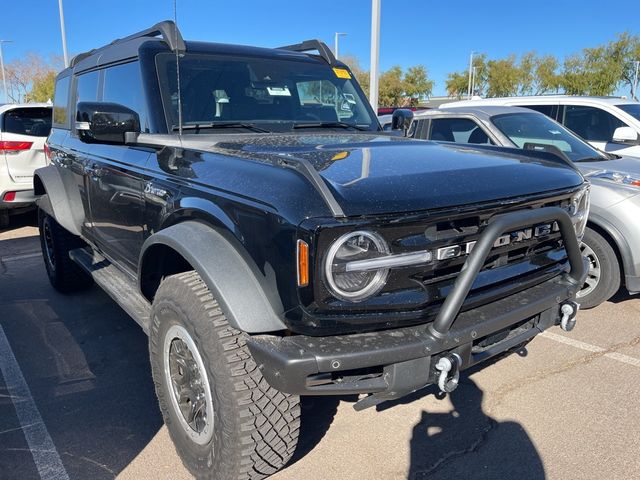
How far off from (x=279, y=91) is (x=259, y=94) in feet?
0.55

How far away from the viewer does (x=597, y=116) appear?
667cm

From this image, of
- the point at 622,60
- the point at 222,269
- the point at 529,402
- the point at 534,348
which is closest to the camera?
the point at 222,269

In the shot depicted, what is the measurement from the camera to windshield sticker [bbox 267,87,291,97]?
3.54 meters

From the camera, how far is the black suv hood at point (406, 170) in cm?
199

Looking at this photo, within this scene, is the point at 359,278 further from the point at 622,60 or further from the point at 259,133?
the point at 622,60

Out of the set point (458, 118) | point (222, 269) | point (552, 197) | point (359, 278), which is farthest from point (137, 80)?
point (458, 118)

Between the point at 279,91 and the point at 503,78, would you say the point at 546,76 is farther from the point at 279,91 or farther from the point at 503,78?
the point at 279,91

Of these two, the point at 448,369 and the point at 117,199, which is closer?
the point at 448,369

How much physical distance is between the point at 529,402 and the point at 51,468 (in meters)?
2.61

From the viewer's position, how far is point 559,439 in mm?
2777

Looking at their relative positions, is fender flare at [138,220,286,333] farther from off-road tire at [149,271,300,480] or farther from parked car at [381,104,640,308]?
parked car at [381,104,640,308]

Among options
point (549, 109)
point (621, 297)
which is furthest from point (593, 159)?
point (549, 109)

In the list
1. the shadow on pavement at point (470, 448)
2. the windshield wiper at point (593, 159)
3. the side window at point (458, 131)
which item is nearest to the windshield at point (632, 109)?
the windshield wiper at point (593, 159)

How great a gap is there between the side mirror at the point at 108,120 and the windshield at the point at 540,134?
12.2 feet
